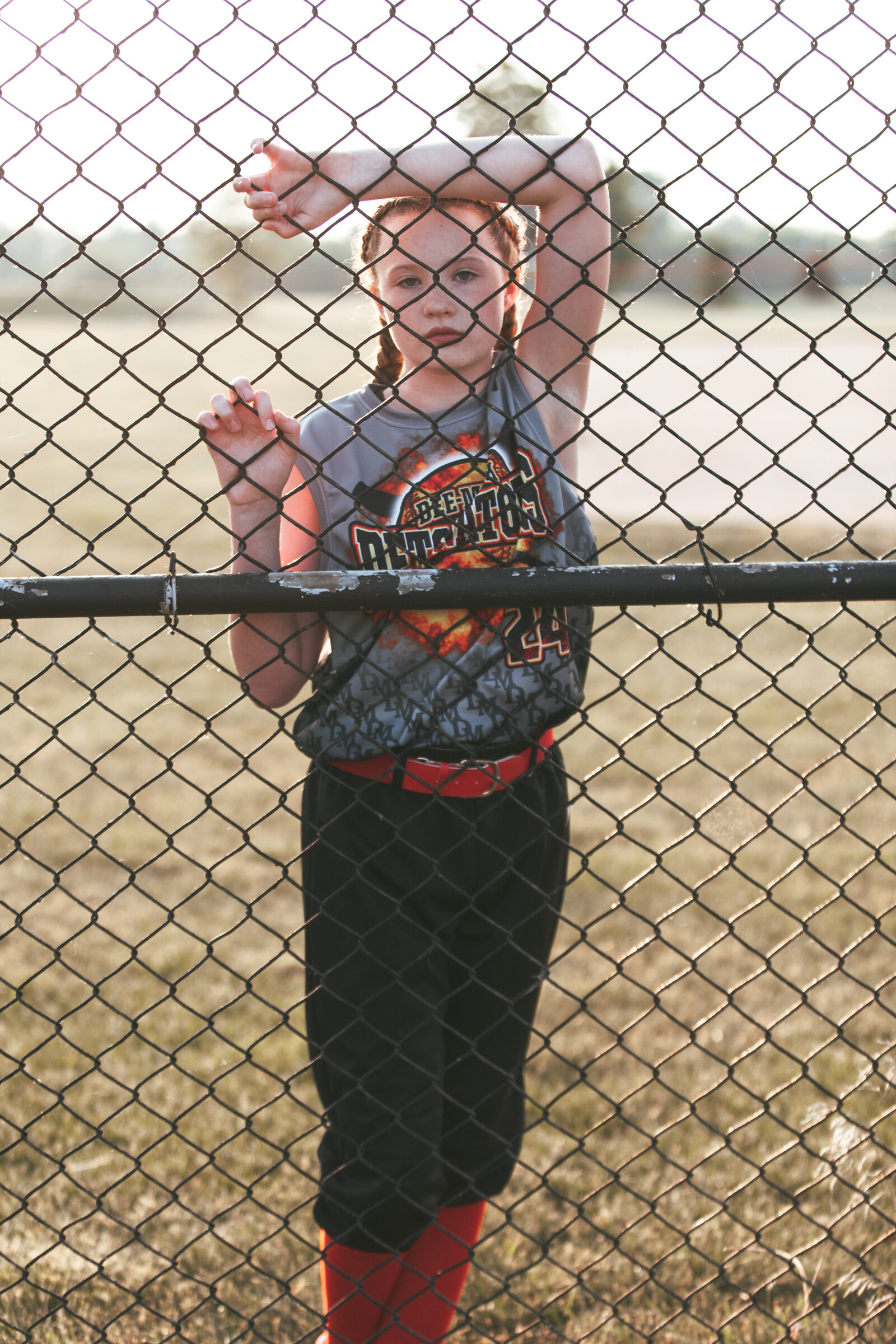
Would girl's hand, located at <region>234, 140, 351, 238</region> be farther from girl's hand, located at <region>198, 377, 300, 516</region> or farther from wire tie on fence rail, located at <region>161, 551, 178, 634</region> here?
wire tie on fence rail, located at <region>161, 551, 178, 634</region>

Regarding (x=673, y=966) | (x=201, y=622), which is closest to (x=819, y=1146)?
(x=673, y=966)

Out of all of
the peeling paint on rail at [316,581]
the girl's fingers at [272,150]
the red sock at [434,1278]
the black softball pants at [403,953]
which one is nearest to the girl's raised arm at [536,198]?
the girl's fingers at [272,150]

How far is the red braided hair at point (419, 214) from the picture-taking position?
1.64 m

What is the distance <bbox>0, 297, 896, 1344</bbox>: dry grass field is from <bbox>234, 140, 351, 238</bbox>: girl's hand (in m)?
0.20

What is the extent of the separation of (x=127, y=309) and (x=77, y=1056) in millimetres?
41518

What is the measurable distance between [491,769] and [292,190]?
0.87m

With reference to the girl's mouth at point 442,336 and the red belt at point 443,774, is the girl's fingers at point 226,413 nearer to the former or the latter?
the girl's mouth at point 442,336

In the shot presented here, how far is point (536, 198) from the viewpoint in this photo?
1.64 meters

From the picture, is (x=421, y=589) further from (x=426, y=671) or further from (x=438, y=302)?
(x=438, y=302)

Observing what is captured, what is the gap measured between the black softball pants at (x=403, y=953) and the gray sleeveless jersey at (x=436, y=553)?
117 mm

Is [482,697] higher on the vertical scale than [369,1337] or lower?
higher

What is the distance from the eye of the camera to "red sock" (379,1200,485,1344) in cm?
193

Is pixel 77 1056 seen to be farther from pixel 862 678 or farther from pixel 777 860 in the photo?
pixel 862 678

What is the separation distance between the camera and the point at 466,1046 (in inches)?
76.4
